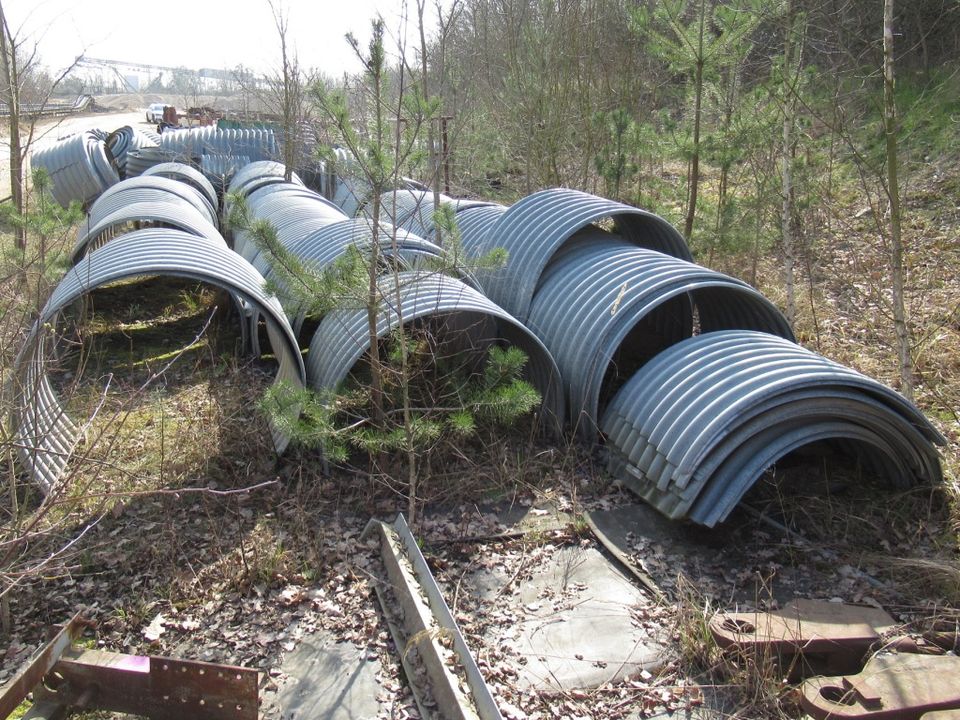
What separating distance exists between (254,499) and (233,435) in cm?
78

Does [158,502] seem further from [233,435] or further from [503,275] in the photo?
[503,275]

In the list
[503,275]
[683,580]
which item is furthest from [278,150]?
[683,580]

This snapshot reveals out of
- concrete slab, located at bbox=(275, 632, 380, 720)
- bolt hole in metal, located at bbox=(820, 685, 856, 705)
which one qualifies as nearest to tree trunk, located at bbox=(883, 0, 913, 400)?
bolt hole in metal, located at bbox=(820, 685, 856, 705)

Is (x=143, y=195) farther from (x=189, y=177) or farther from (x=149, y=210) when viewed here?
(x=189, y=177)

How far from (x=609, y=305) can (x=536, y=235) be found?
1274 mm

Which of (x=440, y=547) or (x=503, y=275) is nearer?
(x=440, y=547)

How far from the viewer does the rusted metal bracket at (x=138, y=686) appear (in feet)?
11.0

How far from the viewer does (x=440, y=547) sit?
4.76m

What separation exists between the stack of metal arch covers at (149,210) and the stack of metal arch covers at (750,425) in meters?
4.90

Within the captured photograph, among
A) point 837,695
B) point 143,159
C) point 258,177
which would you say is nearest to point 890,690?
point 837,695

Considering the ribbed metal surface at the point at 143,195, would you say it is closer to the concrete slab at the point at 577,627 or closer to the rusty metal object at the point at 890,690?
the concrete slab at the point at 577,627

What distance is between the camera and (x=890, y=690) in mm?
3363

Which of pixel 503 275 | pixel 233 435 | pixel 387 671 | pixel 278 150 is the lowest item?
pixel 387 671

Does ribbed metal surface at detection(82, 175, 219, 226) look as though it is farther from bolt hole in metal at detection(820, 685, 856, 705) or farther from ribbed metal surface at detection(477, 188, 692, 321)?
bolt hole in metal at detection(820, 685, 856, 705)
